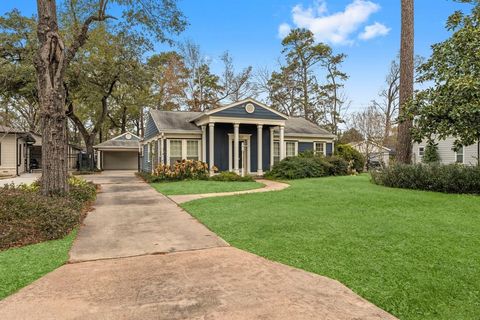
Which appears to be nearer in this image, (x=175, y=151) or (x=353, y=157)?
(x=175, y=151)

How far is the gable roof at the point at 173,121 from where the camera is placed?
1856cm

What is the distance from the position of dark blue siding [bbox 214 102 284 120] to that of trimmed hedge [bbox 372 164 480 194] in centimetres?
765

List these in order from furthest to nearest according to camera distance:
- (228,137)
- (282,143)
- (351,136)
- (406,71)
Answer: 1. (351,136)
2. (282,143)
3. (228,137)
4. (406,71)

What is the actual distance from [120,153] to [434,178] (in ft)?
102

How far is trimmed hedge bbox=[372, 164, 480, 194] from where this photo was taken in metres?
10.5

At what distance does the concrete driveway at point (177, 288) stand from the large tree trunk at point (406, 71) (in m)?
10.1

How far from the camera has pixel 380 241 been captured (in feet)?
16.5

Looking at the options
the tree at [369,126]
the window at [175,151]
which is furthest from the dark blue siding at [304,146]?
the window at [175,151]

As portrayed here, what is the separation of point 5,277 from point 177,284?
2029 millimetres

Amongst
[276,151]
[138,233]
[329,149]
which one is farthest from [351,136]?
[138,233]

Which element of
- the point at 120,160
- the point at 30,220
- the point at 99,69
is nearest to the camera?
the point at 30,220

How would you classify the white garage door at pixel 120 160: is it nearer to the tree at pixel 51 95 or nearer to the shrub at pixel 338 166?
the shrub at pixel 338 166

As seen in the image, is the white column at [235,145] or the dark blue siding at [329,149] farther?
the dark blue siding at [329,149]

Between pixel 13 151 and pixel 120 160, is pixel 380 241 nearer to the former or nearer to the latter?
pixel 13 151
